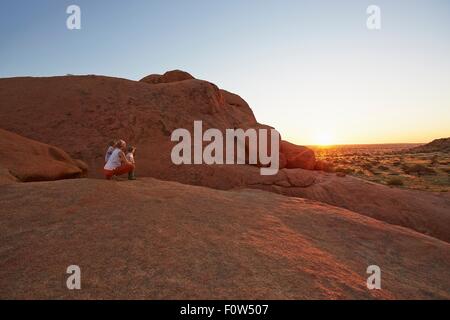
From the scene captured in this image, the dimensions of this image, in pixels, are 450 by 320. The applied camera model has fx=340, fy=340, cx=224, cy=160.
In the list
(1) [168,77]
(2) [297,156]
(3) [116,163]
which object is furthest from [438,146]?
(3) [116,163]

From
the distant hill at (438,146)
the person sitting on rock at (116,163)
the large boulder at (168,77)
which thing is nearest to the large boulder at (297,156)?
the large boulder at (168,77)

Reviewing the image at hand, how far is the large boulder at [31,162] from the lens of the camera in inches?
375

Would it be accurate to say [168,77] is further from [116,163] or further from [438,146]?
[438,146]

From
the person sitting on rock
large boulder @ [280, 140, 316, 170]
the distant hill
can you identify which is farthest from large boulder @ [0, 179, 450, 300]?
the distant hill

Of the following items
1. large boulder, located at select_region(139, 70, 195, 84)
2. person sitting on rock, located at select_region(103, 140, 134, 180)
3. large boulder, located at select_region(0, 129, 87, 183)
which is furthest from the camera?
large boulder, located at select_region(139, 70, 195, 84)

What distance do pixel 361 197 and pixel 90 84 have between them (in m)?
14.5

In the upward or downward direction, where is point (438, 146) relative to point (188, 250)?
upward

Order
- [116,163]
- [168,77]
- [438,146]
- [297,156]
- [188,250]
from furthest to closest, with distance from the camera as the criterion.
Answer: [438,146] → [168,77] → [297,156] → [116,163] → [188,250]

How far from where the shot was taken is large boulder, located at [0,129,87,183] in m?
9.52

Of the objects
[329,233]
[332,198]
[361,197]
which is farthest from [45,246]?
[361,197]

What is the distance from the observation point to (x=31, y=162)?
33.8 ft

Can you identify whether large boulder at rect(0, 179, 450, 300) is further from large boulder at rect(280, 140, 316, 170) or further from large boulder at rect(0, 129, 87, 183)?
large boulder at rect(280, 140, 316, 170)
